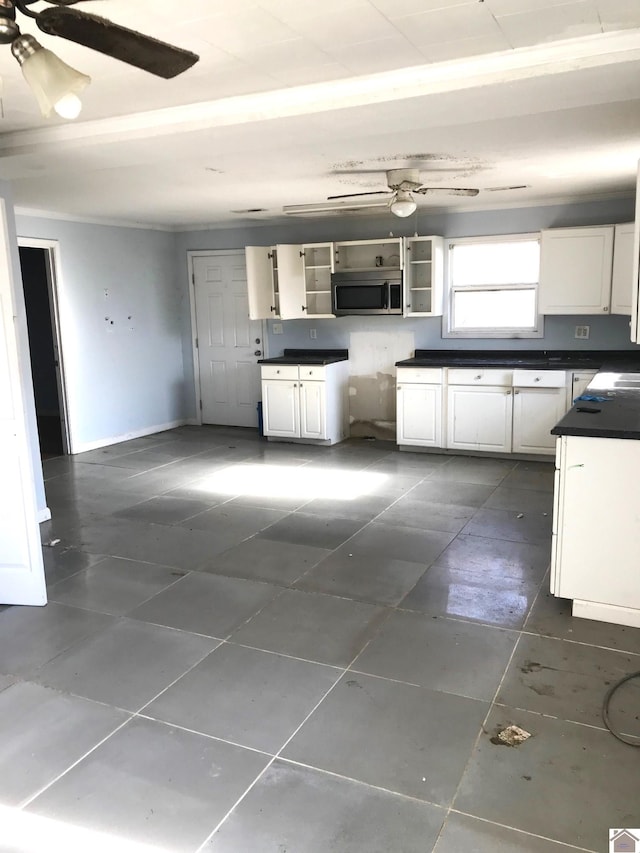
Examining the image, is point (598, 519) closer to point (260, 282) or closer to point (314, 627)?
point (314, 627)

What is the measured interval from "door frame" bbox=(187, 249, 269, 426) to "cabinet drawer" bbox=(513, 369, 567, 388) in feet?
9.82

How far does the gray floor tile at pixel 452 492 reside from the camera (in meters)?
4.92

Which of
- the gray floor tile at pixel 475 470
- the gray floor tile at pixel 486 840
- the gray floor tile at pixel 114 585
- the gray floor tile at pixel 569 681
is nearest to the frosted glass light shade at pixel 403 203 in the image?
the gray floor tile at pixel 475 470

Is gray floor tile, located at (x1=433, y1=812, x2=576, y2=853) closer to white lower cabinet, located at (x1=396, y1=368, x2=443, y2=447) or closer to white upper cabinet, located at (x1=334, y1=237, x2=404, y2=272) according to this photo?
white lower cabinet, located at (x1=396, y1=368, x2=443, y2=447)

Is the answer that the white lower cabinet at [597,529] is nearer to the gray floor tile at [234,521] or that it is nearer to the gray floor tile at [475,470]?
the gray floor tile at [234,521]

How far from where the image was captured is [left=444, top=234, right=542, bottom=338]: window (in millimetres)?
6383

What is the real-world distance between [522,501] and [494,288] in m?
2.50

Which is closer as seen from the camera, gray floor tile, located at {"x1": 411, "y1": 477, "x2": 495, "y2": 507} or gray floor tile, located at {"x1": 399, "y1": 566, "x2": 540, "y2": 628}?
gray floor tile, located at {"x1": 399, "y1": 566, "x2": 540, "y2": 628}

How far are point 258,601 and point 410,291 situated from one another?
13.7ft

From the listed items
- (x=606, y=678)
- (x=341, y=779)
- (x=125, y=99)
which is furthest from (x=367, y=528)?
(x=125, y=99)

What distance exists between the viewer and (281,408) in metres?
7.02

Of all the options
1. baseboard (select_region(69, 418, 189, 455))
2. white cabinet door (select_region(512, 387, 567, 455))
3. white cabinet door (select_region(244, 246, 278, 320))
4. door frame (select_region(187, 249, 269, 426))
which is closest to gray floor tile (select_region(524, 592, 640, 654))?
white cabinet door (select_region(512, 387, 567, 455))

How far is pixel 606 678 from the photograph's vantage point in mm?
2604

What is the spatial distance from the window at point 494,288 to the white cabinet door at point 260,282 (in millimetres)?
1889
